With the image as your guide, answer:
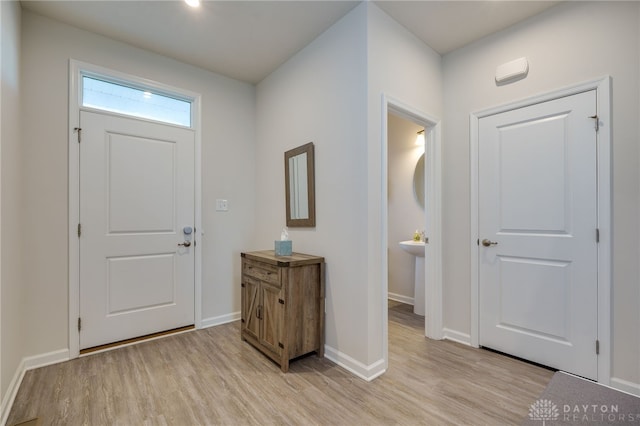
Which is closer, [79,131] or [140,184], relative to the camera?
[79,131]

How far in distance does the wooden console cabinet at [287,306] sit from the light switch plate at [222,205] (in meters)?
0.93

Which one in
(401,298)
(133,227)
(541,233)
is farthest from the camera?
(401,298)

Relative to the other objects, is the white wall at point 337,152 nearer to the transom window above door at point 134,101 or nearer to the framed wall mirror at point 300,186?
the framed wall mirror at point 300,186

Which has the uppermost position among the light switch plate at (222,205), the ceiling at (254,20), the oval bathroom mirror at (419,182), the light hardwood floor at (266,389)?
the ceiling at (254,20)

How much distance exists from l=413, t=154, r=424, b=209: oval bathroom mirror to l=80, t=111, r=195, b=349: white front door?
2.67 meters

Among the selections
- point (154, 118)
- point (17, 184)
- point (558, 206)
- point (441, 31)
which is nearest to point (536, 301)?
point (558, 206)

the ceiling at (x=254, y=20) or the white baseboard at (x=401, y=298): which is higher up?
the ceiling at (x=254, y=20)

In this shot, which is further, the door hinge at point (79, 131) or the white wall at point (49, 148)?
the door hinge at point (79, 131)

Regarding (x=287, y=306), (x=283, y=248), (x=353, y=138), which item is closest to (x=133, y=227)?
(x=283, y=248)

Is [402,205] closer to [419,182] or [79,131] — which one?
[419,182]

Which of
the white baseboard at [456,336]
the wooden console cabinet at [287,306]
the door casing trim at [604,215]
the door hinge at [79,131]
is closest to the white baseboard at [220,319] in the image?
the wooden console cabinet at [287,306]

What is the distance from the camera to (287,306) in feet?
7.32

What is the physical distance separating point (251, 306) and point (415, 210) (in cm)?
238

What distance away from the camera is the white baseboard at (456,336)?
2686 millimetres
